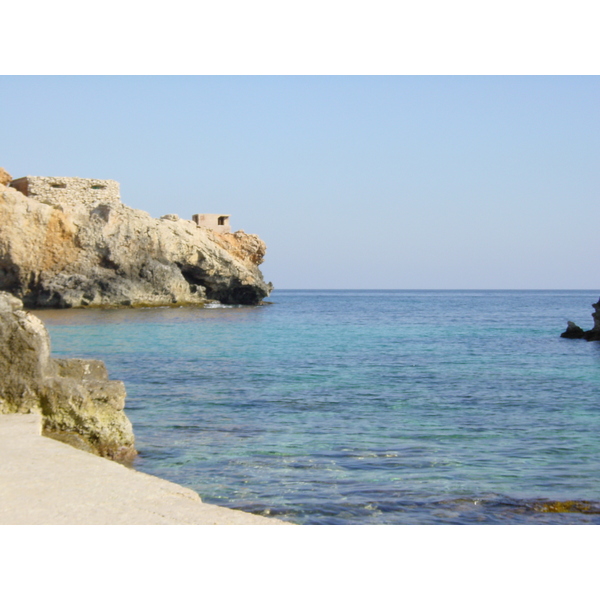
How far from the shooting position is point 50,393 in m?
7.21

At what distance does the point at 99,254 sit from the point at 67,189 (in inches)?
216

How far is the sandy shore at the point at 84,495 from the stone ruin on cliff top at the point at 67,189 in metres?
40.1

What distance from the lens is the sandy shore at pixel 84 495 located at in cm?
433

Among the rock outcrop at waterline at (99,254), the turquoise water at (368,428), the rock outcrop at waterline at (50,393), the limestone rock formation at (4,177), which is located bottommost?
the turquoise water at (368,428)

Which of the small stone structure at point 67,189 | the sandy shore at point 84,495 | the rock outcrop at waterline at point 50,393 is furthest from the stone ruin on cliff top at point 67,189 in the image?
the sandy shore at point 84,495

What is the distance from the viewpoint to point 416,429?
9.71 metres

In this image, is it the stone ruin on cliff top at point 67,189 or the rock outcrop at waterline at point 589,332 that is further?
the stone ruin on cliff top at point 67,189

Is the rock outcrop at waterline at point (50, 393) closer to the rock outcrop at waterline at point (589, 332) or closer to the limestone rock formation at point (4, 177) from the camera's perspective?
the rock outcrop at waterline at point (589, 332)

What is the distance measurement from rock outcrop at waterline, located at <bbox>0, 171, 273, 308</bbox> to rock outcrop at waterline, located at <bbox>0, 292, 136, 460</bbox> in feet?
114

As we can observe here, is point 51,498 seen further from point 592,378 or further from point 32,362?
point 592,378

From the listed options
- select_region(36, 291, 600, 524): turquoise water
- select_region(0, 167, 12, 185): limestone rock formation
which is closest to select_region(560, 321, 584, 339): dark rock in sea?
select_region(36, 291, 600, 524): turquoise water

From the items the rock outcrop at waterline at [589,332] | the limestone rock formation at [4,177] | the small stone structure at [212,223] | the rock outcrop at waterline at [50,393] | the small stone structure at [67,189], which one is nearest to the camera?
the rock outcrop at waterline at [50,393]

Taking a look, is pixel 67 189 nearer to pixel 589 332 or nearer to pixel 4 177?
pixel 4 177

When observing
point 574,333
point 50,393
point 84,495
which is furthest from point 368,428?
point 574,333
